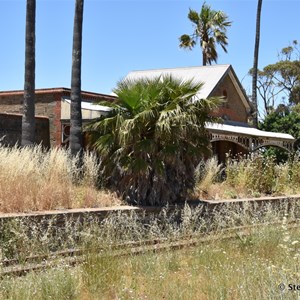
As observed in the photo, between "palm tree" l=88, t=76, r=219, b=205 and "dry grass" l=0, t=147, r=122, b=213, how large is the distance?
0.46 m

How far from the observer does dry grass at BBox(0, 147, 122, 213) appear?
8.68m

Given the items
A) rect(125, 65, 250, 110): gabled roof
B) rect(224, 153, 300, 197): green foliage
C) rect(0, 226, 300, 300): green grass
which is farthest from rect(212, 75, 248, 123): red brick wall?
rect(0, 226, 300, 300): green grass

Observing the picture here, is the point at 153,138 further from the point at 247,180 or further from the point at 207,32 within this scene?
the point at 207,32

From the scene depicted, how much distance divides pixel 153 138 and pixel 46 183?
247 centimetres

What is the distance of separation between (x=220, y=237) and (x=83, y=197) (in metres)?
2.77

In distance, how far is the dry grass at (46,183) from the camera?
342 inches

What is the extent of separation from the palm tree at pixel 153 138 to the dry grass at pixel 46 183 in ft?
1.50

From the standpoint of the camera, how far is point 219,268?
22.6ft

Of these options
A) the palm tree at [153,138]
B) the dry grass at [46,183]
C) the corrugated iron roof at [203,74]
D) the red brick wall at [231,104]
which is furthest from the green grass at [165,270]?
the red brick wall at [231,104]

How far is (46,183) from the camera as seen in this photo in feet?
31.4

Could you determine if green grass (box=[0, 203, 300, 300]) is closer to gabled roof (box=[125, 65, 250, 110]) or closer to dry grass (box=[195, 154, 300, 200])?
dry grass (box=[195, 154, 300, 200])

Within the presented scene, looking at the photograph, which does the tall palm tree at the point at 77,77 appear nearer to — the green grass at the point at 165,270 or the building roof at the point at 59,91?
the green grass at the point at 165,270

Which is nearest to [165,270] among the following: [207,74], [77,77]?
[77,77]

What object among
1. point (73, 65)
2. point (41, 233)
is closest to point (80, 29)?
point (73, 65)
